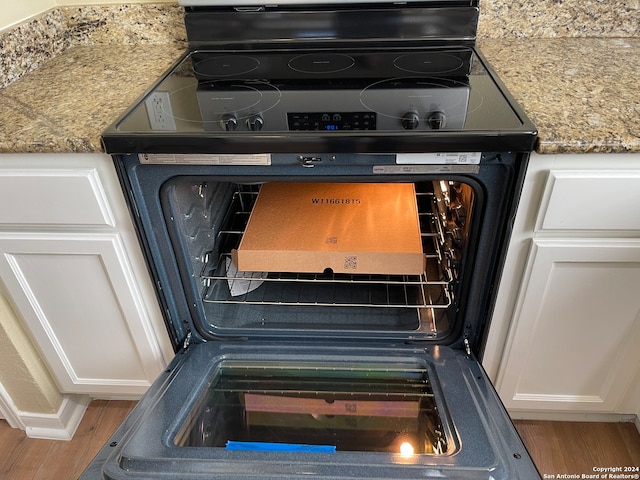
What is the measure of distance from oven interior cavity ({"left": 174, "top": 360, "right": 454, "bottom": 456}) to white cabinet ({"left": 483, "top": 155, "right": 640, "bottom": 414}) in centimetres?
30

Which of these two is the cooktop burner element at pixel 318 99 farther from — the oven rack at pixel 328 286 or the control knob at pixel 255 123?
the oven rack at pixel 328 286

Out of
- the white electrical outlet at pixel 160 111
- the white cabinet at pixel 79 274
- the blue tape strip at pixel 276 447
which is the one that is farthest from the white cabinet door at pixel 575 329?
the white cabinet at pixel 79 274

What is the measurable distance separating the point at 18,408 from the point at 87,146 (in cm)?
103

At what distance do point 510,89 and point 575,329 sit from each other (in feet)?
1.92

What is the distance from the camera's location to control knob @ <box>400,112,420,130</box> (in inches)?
36.7

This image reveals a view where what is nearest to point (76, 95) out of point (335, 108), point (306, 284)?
point (335, 108)

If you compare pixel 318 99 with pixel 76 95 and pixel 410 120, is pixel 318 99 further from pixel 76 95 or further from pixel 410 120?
pixel 76 95

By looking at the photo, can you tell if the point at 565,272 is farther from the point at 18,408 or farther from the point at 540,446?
the point at 18,408

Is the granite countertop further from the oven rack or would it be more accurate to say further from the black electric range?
the oven rack

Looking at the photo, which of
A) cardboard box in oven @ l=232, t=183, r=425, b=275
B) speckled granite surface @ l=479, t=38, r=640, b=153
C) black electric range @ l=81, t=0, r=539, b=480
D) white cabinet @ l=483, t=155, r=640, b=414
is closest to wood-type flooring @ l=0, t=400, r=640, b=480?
white cabinet @ l=483, t=155, r=640, b=414

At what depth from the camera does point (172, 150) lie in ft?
3.09

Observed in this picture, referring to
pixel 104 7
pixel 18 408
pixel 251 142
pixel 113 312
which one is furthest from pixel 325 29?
pixel 18 408

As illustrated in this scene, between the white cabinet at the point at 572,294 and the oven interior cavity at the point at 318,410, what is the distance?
0.98 feet

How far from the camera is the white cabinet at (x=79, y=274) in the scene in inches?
40.4
